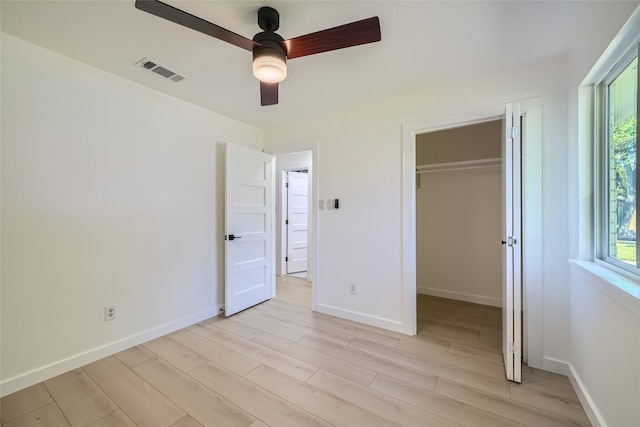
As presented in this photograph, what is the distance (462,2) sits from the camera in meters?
1.42

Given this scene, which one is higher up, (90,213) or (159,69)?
(159,69)

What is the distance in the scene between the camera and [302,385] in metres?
1.74

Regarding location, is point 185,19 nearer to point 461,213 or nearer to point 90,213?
point 90,213

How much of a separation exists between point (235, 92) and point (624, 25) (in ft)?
8.61

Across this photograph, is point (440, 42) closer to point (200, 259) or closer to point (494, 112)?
point (494, 112)

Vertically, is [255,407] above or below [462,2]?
below

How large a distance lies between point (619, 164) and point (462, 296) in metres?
2.48

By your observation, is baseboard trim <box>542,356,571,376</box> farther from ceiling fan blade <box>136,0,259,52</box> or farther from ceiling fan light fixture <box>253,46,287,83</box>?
ceiling fan blade <box>136,0,259,52</box>

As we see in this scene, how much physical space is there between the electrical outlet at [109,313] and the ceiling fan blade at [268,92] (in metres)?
2.17

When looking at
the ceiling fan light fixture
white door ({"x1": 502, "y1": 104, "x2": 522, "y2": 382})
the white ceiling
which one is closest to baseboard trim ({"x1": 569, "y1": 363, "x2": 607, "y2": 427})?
white door ({"x1": 502, "y1": 104, "x2": 522, "y2": 382})

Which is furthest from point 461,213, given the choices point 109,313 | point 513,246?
point 109,313

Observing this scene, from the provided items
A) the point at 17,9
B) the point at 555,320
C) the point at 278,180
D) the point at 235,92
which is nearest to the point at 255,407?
the point at 555,320

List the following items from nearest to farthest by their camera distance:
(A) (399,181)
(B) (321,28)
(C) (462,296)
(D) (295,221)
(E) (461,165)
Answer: (B) (321,28) < (A) (399,181) < (E) (461,165) < (C) (462,296) < (D) (295,221)

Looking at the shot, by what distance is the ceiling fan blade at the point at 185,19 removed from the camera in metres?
1.14
